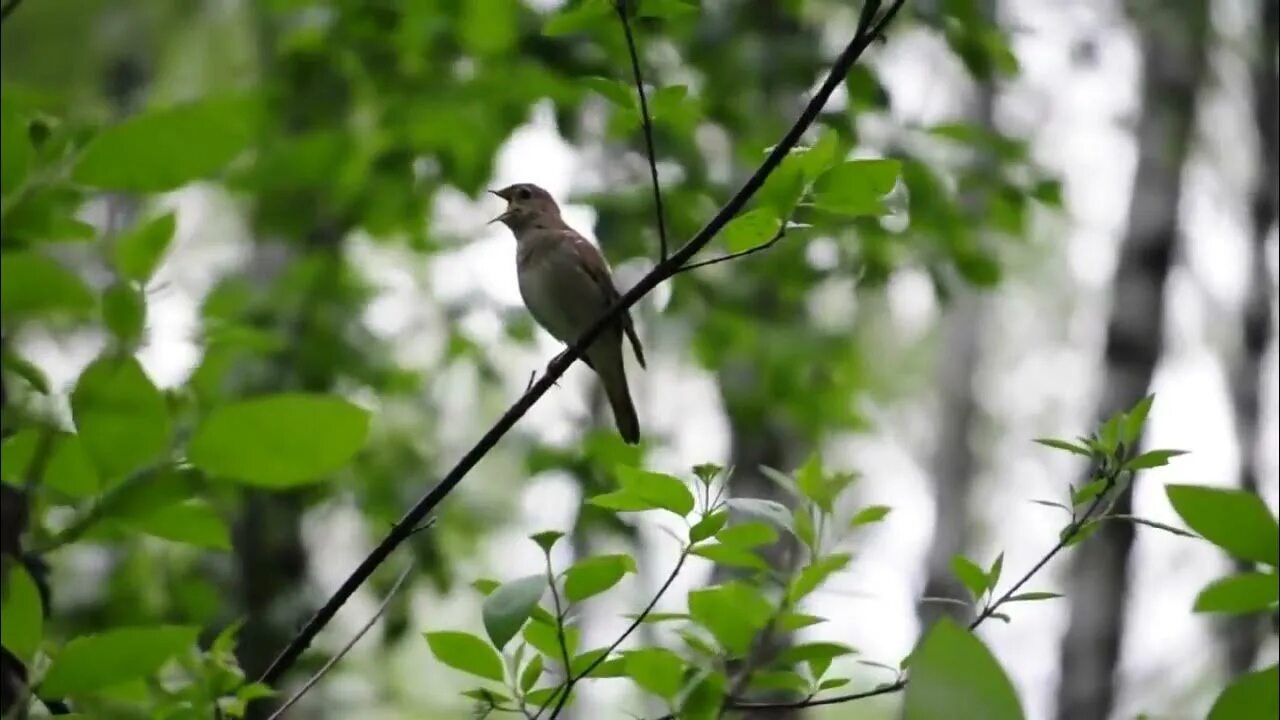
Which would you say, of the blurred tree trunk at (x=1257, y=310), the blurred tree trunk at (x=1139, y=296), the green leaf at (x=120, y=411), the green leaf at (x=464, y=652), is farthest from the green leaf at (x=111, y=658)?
the blurred tree trunk at (x=1257, y=310)

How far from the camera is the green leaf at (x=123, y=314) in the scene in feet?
3.24

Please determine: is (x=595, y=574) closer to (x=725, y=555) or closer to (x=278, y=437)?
(x=725, y=555)

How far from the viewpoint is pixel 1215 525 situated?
33.1 inches

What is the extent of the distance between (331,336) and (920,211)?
220cm

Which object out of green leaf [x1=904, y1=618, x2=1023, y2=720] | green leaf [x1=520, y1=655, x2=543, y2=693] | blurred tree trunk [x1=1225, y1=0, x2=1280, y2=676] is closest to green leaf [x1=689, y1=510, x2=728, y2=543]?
green leaf [x1=520, y1=655, x2=543, y2=693]

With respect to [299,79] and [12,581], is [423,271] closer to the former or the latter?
[299,79]

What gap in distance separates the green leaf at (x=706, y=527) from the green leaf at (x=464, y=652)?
0.24 m

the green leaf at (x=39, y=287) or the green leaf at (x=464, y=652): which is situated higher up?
the green leaf at (x=39, y=287)

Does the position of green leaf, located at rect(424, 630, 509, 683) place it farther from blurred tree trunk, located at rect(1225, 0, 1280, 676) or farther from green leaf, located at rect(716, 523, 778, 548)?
blurred tree trunk, located at rect(1225, 0, 1280, 676)

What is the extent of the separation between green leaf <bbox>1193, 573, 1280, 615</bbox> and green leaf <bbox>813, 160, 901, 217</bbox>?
0.68 metres

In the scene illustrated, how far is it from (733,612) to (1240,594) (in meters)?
0.55

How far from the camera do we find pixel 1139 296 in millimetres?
5320

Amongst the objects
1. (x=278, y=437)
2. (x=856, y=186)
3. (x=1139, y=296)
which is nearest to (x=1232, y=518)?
(x=278, y=437)

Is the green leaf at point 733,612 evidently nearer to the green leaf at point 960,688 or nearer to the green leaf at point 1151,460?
the green leaf at point 1151,460
